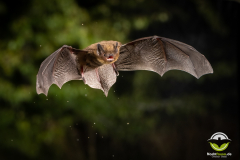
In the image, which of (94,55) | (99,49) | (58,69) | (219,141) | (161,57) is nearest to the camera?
(99,49)

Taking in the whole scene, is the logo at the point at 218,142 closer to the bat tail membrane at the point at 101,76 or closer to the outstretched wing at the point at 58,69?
the bat tail membrane at the point at 101,76

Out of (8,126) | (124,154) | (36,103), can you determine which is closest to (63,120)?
(36,103)

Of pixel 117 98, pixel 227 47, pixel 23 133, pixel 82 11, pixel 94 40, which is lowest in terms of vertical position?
pixel 23 133

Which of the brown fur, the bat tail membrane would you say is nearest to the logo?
the bat tail membrane

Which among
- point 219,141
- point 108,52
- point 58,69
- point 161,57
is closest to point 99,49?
point 108,52

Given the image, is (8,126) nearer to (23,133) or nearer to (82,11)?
(23,133)

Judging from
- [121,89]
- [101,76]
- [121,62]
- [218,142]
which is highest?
[121,62]

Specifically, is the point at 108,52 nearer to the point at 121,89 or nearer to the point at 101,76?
the point at 101,76
